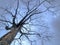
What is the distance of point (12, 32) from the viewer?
6.30 metres

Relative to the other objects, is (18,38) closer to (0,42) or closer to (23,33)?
(23,33)

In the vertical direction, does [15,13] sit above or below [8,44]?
above

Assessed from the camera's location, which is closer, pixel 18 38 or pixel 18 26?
pixel 18 26

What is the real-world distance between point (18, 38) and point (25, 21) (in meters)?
0.80

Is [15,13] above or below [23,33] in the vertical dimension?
above

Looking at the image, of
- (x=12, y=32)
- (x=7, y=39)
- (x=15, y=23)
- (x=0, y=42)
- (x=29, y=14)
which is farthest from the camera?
(x=29, y=14)

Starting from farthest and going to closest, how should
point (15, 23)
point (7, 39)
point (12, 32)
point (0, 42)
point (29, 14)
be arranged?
point (29, 14), point (15, 23), point (12, 32), point (7, 39), point (0, 42)

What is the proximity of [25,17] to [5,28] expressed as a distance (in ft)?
2.97

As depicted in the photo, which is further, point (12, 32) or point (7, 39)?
point (12, 32)

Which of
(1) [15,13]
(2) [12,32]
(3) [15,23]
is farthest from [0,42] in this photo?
(1) [15,13]

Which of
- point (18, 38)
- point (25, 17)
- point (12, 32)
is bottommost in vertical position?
point (18, 38)

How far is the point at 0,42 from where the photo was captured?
517cm

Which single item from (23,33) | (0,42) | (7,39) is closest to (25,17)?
(23,33)

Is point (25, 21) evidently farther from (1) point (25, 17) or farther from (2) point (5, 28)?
(2) point (5, 28)
